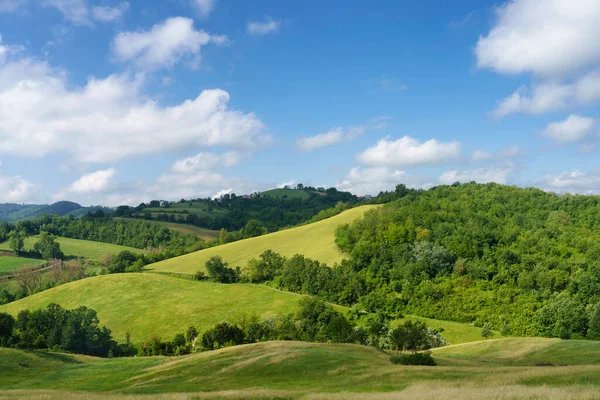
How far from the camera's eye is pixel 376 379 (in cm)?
3219

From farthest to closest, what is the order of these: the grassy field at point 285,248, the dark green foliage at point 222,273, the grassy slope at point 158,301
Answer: the grassy field at point 285,248 < the dark green foliage at point 222,273 < the grassy slope at point 158,301

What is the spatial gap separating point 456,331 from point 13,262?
18342 centimetres

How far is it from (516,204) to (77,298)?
156744 mm

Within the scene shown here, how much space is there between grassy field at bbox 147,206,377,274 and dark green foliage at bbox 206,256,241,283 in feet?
27.4

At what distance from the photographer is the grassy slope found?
112250mm

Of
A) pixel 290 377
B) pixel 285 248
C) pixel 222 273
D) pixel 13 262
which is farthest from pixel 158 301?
pixel 13 262

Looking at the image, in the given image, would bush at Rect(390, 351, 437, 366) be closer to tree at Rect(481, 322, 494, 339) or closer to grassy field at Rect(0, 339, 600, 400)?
grassy field at Rect(0, 339, 600, 400)

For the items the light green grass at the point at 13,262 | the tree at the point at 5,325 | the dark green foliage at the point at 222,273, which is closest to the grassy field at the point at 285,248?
the dark green foliage at the point at 222,273

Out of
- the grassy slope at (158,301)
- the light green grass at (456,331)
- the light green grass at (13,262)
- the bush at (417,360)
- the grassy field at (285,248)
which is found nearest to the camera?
the bush at (417,360)

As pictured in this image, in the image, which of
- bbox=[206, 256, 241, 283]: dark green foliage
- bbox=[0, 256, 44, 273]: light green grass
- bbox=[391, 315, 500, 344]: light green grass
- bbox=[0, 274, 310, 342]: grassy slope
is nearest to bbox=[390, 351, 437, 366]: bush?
bbox=[391, 315, 500, 344]: light green grass

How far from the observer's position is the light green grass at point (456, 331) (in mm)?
94069

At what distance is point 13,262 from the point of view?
625 feet

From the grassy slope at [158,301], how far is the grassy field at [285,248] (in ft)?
63.7

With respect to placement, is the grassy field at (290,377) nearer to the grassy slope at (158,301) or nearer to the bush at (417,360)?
the bush at (417,360)
